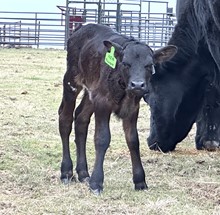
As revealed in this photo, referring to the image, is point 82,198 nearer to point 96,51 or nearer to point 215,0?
point 96,51

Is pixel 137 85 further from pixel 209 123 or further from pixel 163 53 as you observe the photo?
pixel 209 123

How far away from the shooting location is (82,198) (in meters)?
4.86

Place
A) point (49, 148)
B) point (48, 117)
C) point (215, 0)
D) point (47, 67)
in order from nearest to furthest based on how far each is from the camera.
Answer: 1. point (215, 0)
2. point (49, 148)
3. point (48, 117)
4. point (47, 67)

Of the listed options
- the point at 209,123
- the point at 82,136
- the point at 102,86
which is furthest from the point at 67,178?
the point at 209,123

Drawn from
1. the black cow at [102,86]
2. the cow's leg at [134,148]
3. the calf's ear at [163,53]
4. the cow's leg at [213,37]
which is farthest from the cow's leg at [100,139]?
the cow's leg at [213,37]

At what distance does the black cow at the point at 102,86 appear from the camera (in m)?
4.82

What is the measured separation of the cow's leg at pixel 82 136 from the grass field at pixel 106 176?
169 millimetres

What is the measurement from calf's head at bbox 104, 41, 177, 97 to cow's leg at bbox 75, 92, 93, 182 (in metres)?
0.76

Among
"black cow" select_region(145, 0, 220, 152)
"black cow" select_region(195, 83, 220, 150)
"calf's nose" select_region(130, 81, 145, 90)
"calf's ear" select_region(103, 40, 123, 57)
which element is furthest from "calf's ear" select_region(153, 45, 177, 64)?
"black cow" select_region(195, 83, 220, 150)

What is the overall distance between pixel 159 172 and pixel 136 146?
883mm

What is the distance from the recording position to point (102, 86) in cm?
505

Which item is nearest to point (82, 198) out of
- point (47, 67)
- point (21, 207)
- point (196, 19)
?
point (21, 207)

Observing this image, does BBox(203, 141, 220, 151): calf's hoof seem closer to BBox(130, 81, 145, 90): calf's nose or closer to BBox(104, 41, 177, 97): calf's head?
BBox(104, 41, 177, 97): calf's head

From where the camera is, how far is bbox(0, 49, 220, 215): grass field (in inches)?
182
